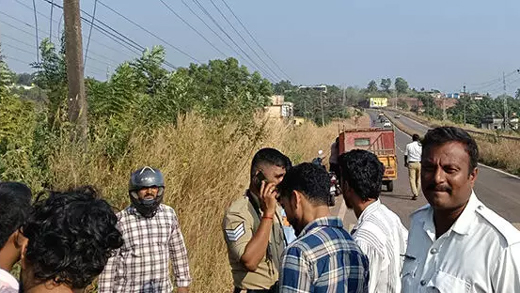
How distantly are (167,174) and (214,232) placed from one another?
88 centimetres

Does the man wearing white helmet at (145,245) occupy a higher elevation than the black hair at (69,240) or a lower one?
lower

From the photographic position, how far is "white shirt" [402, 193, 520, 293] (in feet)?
7.31

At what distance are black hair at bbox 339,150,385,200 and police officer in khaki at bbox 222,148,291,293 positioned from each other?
1.84 ft

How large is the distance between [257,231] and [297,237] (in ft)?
2.56

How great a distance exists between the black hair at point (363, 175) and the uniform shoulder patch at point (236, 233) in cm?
79

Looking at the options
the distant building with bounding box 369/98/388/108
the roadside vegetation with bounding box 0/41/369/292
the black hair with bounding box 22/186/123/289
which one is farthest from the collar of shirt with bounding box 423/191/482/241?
the distant building with bounding box 369/98/388/108

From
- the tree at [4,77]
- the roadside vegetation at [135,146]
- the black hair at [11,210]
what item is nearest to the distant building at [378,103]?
the roadside vegetation at [135,146]

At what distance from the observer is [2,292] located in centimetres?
228

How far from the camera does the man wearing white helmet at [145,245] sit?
414 cm

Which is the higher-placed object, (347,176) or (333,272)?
(347,176)

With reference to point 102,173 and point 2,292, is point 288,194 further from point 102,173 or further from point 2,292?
point 102,173

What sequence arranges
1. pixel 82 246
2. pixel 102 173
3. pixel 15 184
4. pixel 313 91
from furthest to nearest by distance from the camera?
pixel 313 91 < pixel 102 173 < pixel 15 184 < pixel 82 246

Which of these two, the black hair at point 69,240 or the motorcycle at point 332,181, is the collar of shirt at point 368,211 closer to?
the motorcycle at point 332,181

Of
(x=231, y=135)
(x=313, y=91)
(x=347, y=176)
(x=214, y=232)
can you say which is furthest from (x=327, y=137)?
(x=313, y=91)
